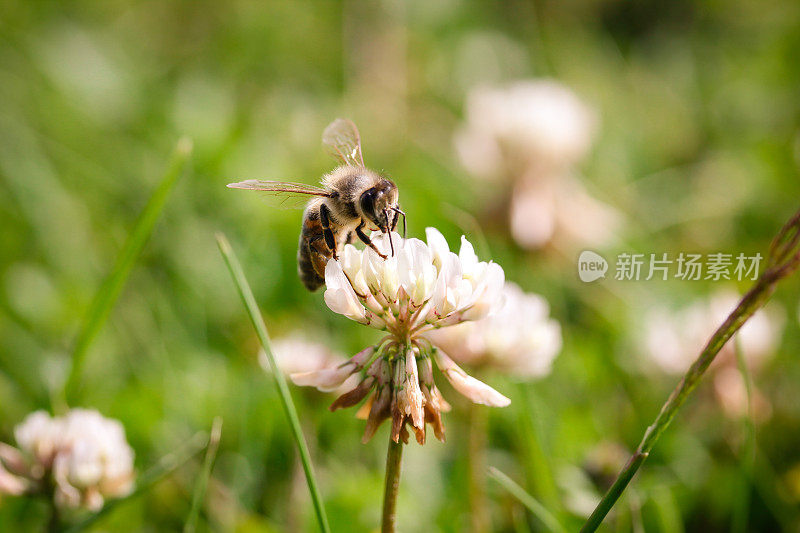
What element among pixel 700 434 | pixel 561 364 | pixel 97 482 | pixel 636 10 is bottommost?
pixel 97 482

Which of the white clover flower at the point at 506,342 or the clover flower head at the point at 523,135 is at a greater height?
the clover flower head at the point at 523,135

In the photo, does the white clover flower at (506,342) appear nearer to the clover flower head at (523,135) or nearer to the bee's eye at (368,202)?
the bee's eye at (368,202)

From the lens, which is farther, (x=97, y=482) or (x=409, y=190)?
(x=409, y=190)

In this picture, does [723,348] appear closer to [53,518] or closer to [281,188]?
[281,188]

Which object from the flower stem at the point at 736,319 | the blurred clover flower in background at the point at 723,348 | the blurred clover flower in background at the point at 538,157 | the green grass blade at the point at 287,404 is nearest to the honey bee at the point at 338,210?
the green grass blade at the point at 287,404

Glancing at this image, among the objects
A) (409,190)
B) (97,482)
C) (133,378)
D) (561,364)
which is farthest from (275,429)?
(409,190)

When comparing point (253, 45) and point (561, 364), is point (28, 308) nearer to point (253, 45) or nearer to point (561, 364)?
point (561, 364)

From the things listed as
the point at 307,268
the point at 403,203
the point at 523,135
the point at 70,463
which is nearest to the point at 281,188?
the point at 307,268
